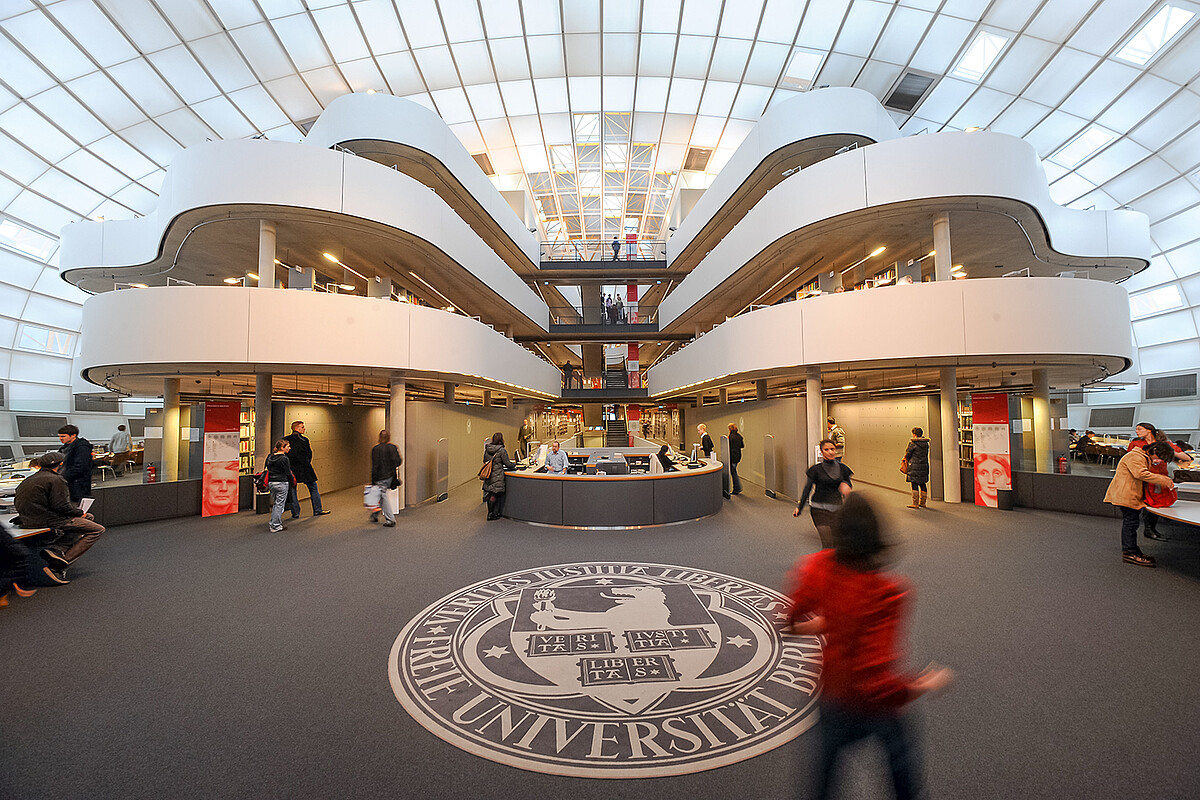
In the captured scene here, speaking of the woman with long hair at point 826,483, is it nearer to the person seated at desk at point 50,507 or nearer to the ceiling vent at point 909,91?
the person seated at desk at point 50,507

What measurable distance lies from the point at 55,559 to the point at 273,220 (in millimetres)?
7417

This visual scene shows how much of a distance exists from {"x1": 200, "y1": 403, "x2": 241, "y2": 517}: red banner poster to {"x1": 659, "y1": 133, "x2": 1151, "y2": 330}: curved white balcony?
543 inches

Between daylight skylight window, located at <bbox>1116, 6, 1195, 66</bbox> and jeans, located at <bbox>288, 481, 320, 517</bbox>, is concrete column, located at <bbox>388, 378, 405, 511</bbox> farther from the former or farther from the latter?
daylight skylight window, located at <bbox>1116, 6, 1195, 66</bbox>

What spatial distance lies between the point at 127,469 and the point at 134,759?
761 inches

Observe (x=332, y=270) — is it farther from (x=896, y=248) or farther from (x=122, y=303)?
(x=896, y=248)

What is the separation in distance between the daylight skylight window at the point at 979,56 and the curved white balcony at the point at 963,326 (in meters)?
14.2

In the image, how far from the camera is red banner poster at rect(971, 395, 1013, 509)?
1034cm

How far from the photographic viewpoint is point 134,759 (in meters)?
2.75

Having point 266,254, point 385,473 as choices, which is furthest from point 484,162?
point 385,473

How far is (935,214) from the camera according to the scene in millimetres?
10297

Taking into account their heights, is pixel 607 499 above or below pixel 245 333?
below

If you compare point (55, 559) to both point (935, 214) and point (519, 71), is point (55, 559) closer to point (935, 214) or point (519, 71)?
point (935, 214)

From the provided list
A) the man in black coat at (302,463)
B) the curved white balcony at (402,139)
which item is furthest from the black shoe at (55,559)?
the curved white balcony at (402,139)

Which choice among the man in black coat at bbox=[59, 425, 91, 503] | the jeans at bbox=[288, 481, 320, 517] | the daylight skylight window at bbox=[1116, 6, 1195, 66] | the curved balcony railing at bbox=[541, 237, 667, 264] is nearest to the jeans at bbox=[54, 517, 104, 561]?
the man in black coat at bbox=[59, 425, 91, 503]
